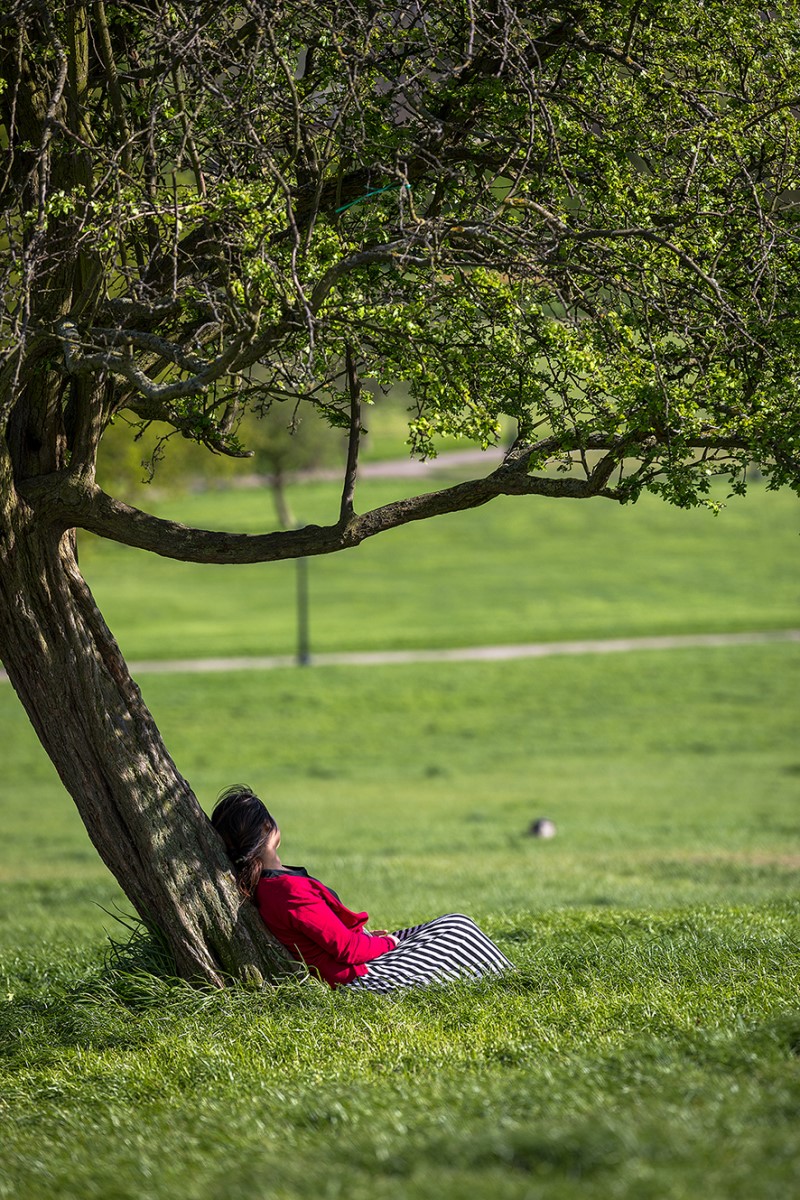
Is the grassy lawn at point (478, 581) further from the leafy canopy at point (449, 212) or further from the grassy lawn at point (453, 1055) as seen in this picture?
the leafy canopy at point (449, 212)

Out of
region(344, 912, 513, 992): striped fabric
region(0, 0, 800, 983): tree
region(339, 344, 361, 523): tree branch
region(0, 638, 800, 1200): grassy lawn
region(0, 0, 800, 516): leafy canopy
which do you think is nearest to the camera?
region(0, 638, 800, 1200): grassy lawn

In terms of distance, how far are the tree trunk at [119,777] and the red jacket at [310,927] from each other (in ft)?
0.27

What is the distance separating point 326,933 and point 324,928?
25mm

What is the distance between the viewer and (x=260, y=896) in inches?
242

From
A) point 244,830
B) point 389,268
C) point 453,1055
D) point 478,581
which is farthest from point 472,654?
point 453,1055

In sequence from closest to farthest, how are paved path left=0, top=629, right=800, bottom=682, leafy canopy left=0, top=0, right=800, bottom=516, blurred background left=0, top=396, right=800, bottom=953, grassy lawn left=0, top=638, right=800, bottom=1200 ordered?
1. grassy lawn left=0, top=638, right=800, bottom=1200
2. leafy canopy left=0, top=0, right=800, bottom=516
3. blurred background left=0, top=396, right=800, bottom=953
4. paved path left=0, top=629, right=800, bottom=682

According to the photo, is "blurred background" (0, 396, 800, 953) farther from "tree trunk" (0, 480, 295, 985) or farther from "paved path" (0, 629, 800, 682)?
"tree trunk" (0, 480, 295, 985)

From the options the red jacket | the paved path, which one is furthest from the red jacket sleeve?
the paved path

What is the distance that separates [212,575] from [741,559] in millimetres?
20878

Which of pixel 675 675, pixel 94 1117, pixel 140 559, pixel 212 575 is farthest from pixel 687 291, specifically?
pixel 140 559

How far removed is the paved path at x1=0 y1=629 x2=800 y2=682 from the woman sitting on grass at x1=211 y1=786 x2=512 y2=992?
25.7 m

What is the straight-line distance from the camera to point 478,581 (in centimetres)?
4631

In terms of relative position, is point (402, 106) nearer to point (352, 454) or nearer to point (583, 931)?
point (352, 454)

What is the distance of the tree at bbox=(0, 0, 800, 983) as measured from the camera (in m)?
5.61
